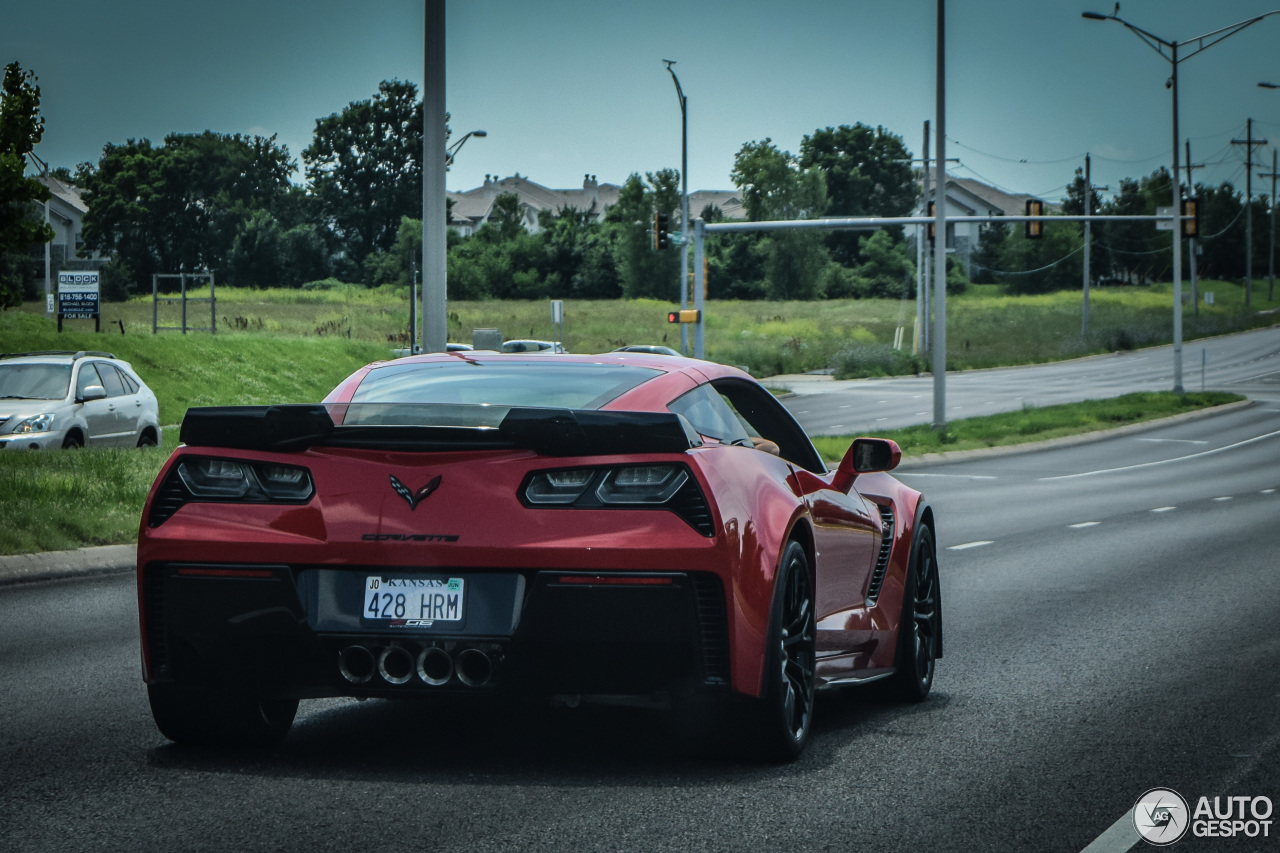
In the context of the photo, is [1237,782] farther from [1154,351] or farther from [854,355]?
[1154,351]

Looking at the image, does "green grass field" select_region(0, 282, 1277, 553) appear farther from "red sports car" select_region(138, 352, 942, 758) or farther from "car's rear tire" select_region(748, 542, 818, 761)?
"car's rear tire" select_region(748, 542, 818, 761)

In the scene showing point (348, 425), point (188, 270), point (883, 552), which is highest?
point (188, 270)

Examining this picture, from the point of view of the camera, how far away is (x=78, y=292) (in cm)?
3319

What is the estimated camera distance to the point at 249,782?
5.11m

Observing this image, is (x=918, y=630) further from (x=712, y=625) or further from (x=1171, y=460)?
(x=1171, y=460)

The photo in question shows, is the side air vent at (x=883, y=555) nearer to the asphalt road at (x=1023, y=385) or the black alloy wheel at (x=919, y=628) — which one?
the black alloy wheel at (x=919, y=628)

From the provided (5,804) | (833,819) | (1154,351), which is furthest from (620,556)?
(1154,351)

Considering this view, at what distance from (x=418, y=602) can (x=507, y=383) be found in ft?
3.89

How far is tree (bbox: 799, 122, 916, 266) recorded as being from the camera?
5517 inches

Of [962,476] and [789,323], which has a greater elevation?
[789,323]

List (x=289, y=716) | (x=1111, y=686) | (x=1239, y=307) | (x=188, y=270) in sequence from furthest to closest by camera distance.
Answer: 1. (x=188, y=270)
2. (x=1239, y=307)
3. (x=1111, y=686)
4. (x=289, y=716)

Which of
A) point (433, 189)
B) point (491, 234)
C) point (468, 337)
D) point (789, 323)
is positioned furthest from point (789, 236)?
point (433, 189)

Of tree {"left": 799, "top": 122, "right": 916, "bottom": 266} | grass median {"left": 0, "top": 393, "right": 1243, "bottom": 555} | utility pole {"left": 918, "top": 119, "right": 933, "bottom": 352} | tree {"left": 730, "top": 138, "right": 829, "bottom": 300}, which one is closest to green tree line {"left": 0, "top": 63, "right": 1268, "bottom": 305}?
tree {"left": 730, "top": 138, "right": 829, "bottom": 300}

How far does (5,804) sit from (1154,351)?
7974 centimetres
